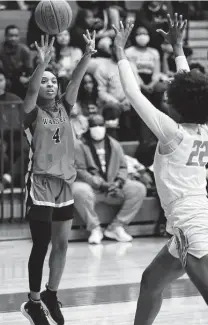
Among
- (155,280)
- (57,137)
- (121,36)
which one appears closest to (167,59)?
(57,137)

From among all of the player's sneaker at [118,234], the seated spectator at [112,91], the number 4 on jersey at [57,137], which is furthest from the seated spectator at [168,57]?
the number 4 on jersey at [57,137]

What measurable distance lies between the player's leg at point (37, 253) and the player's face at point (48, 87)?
707 mm

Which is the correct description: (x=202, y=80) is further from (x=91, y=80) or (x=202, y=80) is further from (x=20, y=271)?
(x=91, y=80)

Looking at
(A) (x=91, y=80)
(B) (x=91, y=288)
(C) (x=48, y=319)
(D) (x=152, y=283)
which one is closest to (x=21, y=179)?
(A) (x=91, y=80)

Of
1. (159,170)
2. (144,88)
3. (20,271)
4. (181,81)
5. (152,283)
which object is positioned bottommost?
(20,271)

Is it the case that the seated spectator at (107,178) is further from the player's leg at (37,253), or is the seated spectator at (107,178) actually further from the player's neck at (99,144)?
the player's leg at (37,253)

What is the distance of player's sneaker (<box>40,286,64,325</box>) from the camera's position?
5.05 m

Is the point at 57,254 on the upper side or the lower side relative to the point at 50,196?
lower

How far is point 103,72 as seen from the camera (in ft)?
32.5

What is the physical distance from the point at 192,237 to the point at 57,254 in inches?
53.5

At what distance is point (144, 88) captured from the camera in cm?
962

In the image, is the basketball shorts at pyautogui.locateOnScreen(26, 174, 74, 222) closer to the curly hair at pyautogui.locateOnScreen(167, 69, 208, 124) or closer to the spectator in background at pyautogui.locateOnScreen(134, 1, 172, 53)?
the curly hair at pyautogui.locateOnScreen(167, 69, 208, 124)

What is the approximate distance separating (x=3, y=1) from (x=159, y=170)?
8351 millimetres

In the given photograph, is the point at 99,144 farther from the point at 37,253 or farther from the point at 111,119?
the point at 37,253
